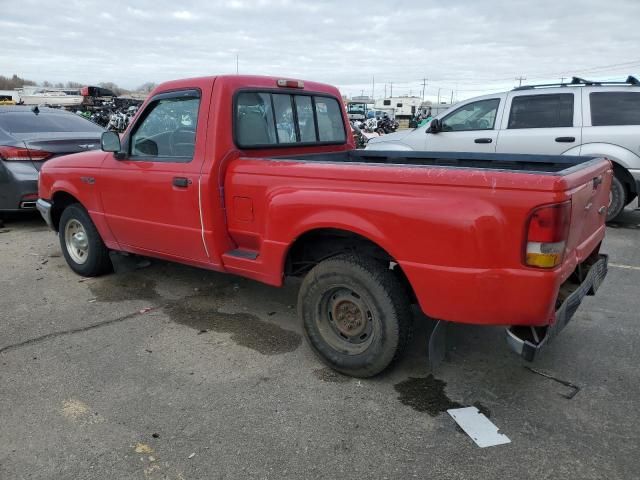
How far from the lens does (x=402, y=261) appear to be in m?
2.81

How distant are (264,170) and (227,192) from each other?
39 centimetres

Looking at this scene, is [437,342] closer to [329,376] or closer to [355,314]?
[355,314]

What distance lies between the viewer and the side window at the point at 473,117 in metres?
7.75

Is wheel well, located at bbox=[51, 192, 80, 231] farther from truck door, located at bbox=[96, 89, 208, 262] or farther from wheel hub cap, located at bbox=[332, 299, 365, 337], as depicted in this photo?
wheel hub cap, located at bbox=[332, 299, 365, 337]

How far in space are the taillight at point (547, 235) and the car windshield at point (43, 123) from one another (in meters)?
7.48

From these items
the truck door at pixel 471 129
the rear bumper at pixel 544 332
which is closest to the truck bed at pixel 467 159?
the rear bumper at pixel 544 332

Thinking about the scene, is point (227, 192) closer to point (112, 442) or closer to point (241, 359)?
point (241, 359)

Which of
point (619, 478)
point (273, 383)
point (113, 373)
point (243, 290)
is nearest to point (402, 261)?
point (273, 383)

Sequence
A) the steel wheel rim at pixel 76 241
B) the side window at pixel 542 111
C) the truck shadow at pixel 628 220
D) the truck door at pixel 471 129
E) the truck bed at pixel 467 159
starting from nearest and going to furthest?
the truck bed at pixel 467 159, the steel wheel rim at pixel 76 241, the side window at pixel 542 111, the truck shadow at pixel 628 220, the truck door at pixel 471 129

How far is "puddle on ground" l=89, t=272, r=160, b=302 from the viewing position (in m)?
4.73

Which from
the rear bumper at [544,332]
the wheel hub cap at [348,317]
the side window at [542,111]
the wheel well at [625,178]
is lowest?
the wheel hub cap at [348,317]

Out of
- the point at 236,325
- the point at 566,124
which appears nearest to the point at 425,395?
the point at 236,325

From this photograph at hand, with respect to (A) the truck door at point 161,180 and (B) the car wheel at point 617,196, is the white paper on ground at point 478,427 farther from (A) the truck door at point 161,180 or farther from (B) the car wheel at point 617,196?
(B) the car wheel at point 617,196

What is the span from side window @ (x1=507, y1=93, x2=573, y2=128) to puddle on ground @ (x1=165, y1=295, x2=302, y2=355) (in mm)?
5316
